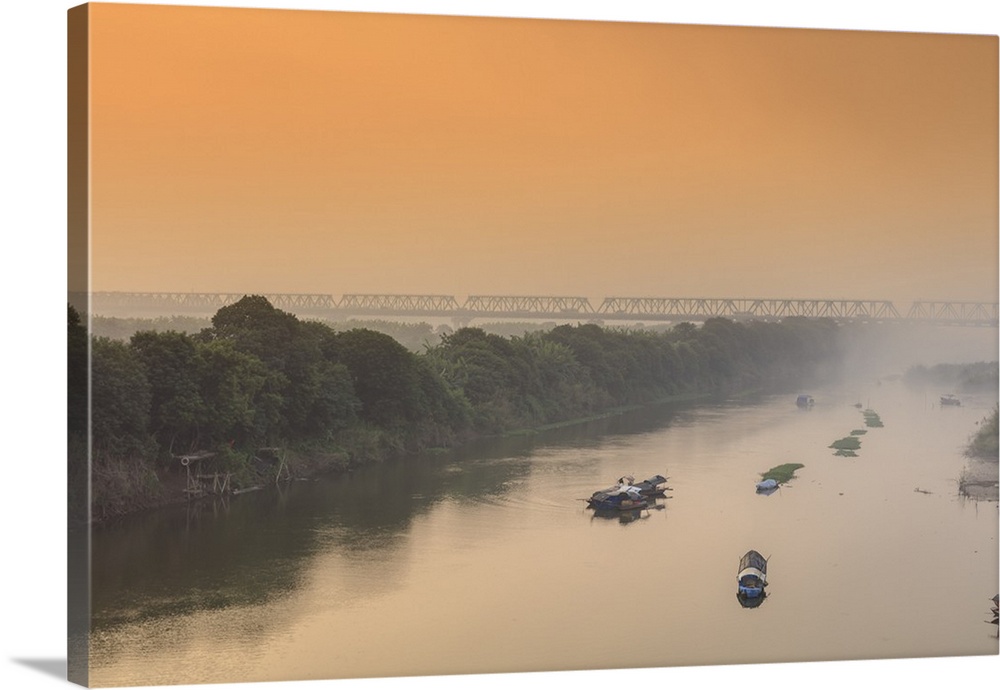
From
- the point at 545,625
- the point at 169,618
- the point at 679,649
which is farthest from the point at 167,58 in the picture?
the point at 679,649

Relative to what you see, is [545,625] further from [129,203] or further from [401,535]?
[129,203]

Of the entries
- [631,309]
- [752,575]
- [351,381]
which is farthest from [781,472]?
[351,381]

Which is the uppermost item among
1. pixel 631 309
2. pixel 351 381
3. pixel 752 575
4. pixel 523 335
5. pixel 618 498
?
pixel 631 309

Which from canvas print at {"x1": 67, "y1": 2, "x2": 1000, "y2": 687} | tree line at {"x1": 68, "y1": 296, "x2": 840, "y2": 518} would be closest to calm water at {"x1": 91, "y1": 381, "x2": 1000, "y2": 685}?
canvas print at {"x1": 67, "y1": 2, "x2": 1000, "y2": 687}

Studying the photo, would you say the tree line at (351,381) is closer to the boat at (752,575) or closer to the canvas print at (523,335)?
the canvas print at (523,335)

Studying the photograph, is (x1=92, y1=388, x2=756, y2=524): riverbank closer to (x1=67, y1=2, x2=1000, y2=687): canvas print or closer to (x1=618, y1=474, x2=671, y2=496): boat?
(x1=67, y1=2, x2=1000, y2=687): canvas print

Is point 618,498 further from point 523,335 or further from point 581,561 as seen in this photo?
point 523,335

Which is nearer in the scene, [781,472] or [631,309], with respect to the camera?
[781,472]
